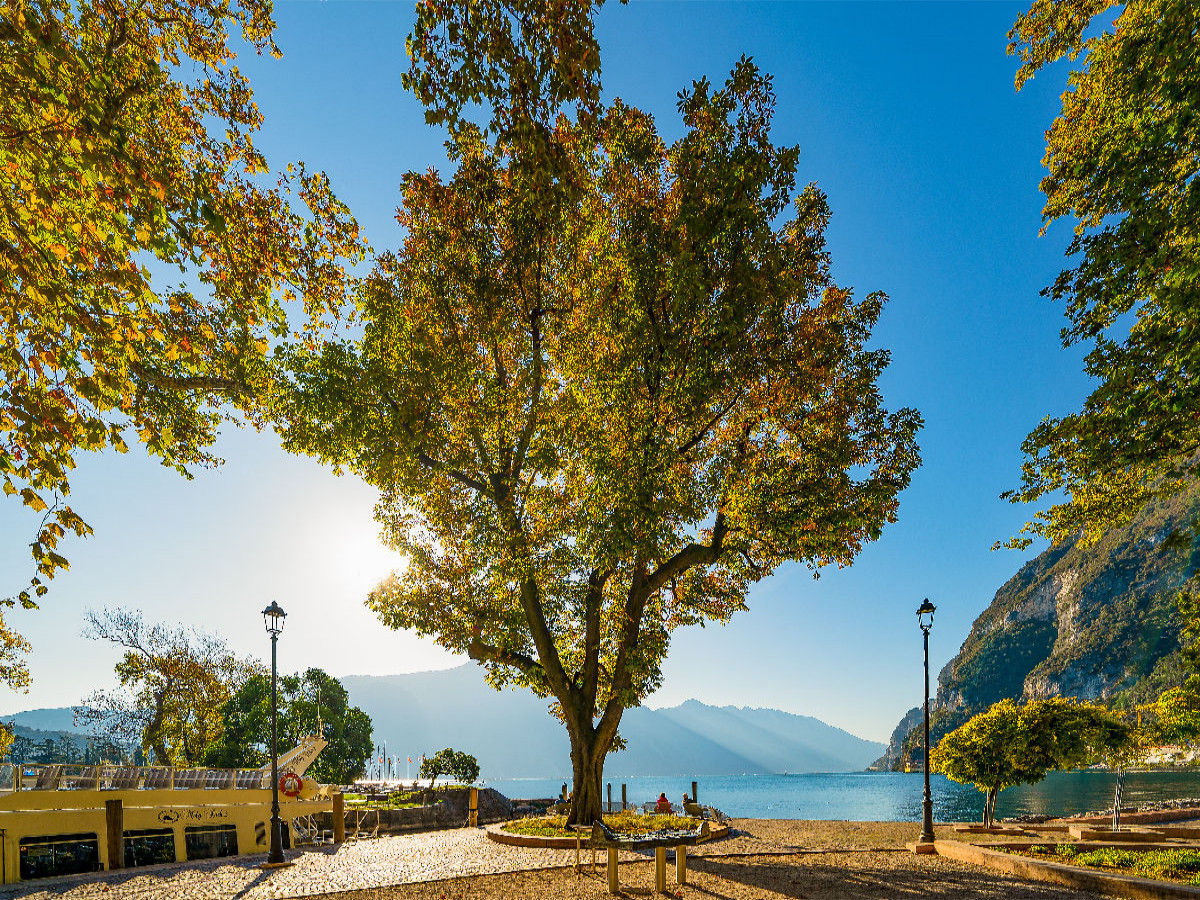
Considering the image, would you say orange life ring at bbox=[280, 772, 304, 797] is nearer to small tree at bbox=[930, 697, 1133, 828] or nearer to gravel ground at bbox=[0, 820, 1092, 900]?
gravel ground at bbox=[0, 820, 1092, 900]

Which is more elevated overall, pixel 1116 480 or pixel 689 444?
pixel 689 444

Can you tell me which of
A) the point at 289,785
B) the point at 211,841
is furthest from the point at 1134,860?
the point at 289,785

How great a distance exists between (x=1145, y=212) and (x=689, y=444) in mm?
10143

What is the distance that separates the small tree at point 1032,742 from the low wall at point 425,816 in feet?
68.5

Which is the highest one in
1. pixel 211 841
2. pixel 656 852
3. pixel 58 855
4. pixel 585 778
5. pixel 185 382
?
pixel 185 382

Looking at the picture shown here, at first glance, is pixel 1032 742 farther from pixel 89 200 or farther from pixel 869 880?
pixel 89 200

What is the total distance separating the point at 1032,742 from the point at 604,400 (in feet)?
76.2

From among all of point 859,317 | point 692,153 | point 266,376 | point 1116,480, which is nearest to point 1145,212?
point 1116,480

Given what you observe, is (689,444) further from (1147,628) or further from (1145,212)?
(1147,628)

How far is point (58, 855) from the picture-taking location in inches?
666

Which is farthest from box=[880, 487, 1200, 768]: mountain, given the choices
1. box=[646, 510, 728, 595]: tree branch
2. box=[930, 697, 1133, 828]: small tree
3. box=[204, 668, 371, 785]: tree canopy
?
box=[646, 510, 728, 595]: tree branch

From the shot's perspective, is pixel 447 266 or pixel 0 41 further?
pixel 447 266

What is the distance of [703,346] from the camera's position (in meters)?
16.1

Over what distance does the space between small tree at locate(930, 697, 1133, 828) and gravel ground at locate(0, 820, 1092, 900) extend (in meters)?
11.6
